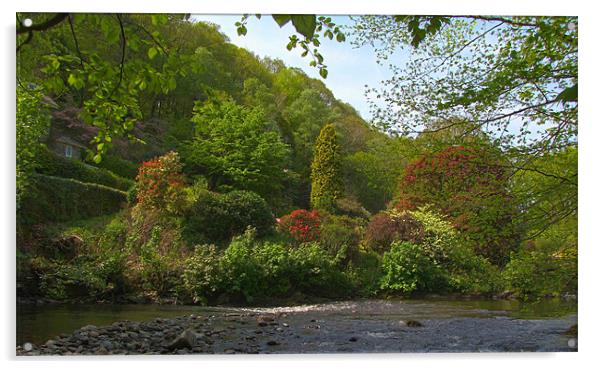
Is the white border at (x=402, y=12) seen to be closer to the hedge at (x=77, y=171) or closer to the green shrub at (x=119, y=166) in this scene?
the hedge at (x=77, y=171)

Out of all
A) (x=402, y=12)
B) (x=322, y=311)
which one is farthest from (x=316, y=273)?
(x=402, y=12)

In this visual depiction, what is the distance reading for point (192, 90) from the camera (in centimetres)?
416

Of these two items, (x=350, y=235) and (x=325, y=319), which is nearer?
(x=325, y=319)

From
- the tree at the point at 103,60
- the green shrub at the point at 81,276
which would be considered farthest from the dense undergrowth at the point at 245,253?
the tree at the point at 103,60

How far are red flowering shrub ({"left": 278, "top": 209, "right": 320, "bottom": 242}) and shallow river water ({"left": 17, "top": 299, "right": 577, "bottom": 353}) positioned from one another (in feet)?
2.43

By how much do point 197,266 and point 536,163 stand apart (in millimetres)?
3206

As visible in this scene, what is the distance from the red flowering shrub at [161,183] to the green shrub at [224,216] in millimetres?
212

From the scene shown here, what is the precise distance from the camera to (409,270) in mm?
5000

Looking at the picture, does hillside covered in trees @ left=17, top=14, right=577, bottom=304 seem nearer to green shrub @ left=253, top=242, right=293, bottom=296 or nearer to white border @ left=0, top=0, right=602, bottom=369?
green shrub @ left=253, top=242, right=293, bottom=296

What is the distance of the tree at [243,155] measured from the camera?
15.7 ft

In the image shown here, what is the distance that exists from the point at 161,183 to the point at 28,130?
1.19 metres
